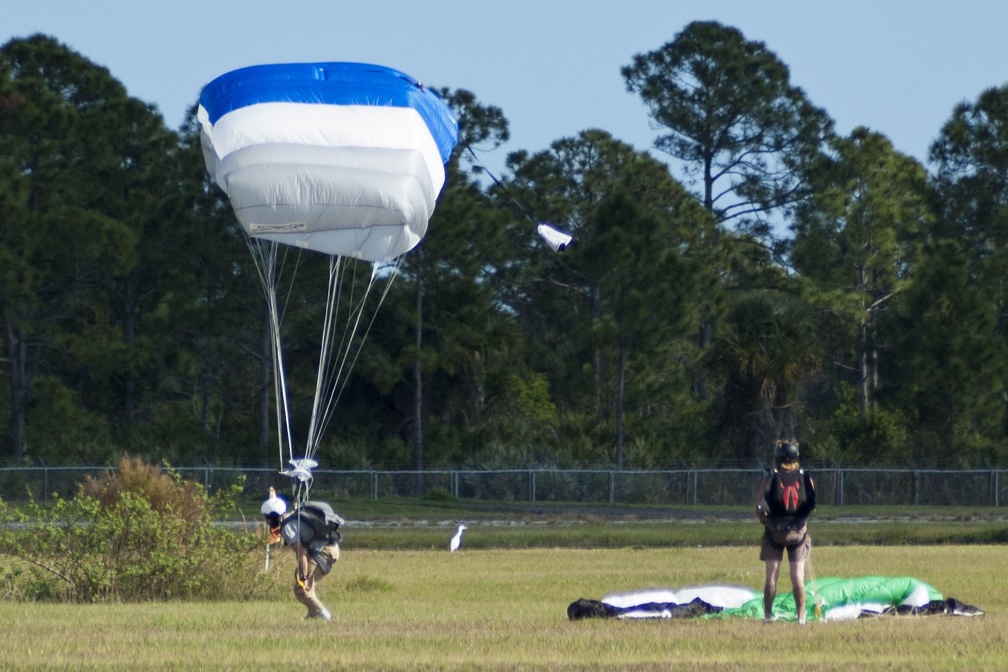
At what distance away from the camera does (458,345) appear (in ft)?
131

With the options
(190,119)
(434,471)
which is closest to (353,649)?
(434,471)

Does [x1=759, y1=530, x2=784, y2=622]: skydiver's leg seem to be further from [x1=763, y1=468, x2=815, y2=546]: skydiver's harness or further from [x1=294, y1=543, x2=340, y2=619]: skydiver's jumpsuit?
[x1=294, y1=543, x2=340, y2=619]: skydiver's jumpsuit

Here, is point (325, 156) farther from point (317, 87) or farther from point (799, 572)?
point (799, 572)

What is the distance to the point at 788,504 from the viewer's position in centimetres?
1048

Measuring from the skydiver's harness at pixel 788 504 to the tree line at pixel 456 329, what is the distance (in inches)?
1032

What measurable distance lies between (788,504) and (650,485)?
27.0 m

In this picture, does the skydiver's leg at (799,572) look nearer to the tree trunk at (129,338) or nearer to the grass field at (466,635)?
the grass field at (466,635)

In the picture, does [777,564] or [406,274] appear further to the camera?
[406,274]

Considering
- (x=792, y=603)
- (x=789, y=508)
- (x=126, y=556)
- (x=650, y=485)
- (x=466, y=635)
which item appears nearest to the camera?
(x=466, y=635)

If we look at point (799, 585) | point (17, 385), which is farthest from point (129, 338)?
point (799, 585)

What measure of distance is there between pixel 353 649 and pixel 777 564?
3.39 m

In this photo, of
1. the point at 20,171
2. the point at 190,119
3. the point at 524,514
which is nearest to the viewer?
the point at 524,514

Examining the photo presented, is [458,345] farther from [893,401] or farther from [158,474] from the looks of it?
[158,474]

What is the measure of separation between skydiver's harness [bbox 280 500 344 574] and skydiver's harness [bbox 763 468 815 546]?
335cm
